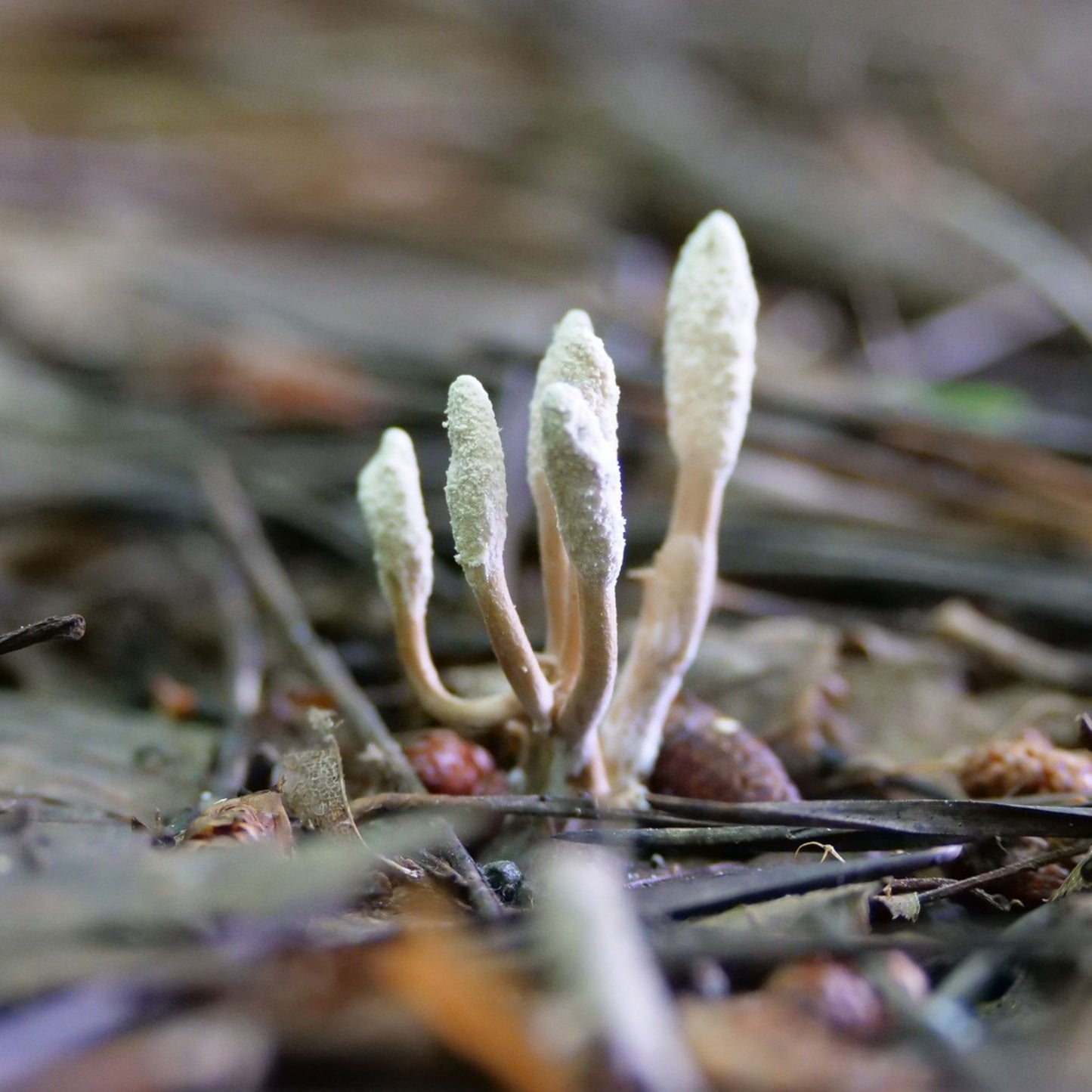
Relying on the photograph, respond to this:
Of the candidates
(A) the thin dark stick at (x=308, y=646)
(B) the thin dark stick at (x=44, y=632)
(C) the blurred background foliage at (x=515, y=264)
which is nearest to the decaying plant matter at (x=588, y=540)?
(A) the thin dark stick at (x=308, y=646)

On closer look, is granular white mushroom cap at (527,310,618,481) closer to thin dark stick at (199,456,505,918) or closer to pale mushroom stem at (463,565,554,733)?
pale mushroom stem at (463,565,554,733)

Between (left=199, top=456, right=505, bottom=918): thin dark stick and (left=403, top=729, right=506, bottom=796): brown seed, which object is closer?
(left=199, top=456, right=505, bottom=918): thin dark stick

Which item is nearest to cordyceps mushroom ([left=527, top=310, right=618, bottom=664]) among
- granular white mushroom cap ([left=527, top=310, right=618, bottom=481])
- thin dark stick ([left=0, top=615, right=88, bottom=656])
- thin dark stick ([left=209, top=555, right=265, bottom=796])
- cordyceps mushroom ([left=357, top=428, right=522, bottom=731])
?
granular white mushroom cap ([left=527, top=310, right=618, bottom=481])

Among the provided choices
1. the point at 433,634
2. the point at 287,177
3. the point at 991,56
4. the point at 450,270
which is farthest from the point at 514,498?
the point at 991,56

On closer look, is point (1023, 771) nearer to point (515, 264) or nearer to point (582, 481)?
point (582, 481)

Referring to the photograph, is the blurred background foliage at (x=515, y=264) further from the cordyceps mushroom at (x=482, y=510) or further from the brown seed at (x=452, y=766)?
the cordyceps mushroom at (x=482, y=510)

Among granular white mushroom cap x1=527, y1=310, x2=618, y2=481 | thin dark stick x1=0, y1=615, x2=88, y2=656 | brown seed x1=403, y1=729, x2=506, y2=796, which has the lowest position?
brown seed x1=403, y1=729, x2=506, y2=796

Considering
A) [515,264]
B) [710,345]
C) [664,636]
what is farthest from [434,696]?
[515,264]
